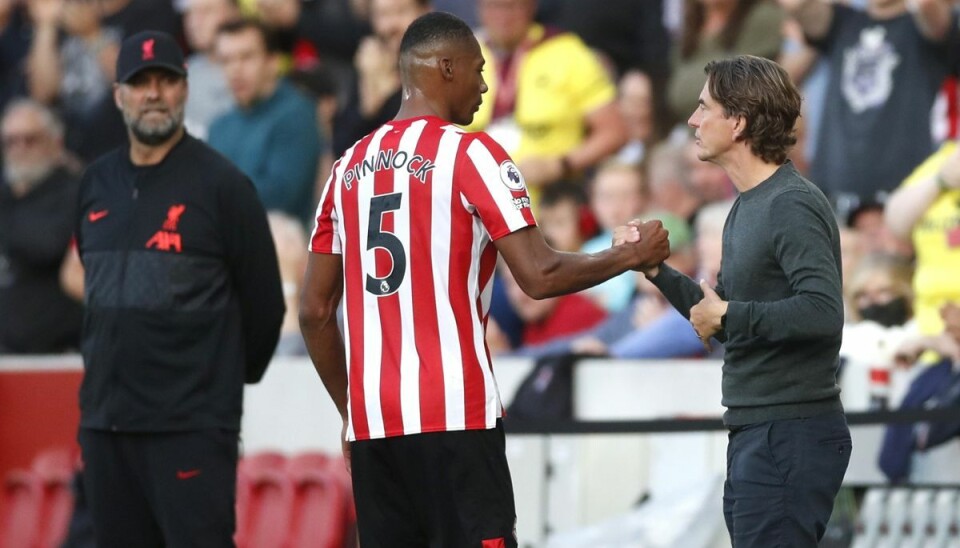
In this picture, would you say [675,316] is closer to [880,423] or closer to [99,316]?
A: [880,423]

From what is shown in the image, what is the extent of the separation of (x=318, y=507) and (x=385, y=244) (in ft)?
16.1

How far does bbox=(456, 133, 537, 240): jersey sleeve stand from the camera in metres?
4.93

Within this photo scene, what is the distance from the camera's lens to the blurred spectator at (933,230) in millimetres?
8414

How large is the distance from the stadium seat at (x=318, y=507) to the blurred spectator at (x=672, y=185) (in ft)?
8.35

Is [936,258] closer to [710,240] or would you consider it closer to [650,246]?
[710,240]

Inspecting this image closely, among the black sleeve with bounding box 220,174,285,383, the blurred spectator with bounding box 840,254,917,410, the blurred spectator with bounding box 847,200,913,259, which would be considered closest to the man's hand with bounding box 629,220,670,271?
the black sleeve with bounding box 220,174,285,383

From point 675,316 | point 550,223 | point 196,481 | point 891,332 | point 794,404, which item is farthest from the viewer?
point 550,223

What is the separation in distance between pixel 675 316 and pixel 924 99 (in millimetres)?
1892

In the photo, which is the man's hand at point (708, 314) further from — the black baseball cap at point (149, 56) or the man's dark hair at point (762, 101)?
the black baseball cap at point (149, 56)

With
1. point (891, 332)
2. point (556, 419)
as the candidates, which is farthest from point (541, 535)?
point (891, 332)

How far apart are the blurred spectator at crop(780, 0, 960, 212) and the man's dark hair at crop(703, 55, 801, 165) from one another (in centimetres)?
455

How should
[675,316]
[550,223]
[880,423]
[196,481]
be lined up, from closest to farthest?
[196,481] < [880,423] < [675,316] < [550,223]

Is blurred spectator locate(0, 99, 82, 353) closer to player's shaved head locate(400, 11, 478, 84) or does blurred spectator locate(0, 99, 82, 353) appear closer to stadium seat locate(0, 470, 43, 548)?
stadium seat locate(0, 470, 43, 548)

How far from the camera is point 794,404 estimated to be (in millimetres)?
4836
